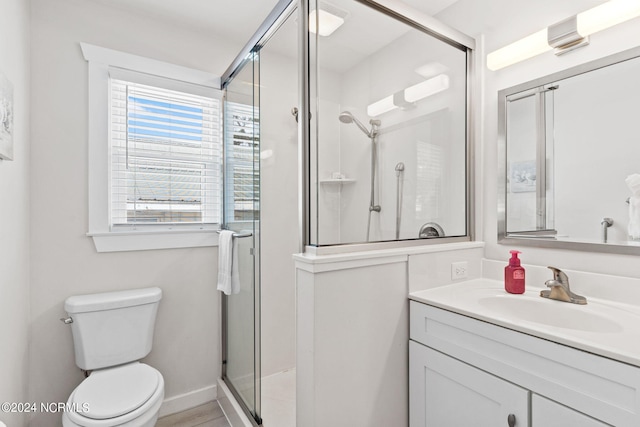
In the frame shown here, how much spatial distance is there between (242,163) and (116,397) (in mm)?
1319

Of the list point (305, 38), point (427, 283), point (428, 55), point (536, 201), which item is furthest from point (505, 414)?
point (428, 55)

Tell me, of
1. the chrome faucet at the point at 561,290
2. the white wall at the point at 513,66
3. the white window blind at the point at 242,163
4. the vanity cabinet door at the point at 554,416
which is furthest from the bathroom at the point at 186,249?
the vanity cabinet door at the point at 554,416

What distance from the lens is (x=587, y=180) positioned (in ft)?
4.36

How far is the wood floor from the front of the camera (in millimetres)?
1916

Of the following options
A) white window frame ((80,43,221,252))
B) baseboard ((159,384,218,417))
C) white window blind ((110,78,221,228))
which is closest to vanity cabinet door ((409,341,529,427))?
baseboard ((159,384,218,417))

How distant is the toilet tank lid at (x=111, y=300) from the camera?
1646 millimetres

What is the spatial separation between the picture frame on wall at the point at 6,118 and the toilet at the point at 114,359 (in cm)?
81

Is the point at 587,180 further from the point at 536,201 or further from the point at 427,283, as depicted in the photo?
the point at 427,283

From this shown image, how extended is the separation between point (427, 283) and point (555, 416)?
0.64 metres

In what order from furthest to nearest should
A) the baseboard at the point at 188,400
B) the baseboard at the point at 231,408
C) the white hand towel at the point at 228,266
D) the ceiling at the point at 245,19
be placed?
the baseboard at the point at 188,400
the white hand towel at the point at 228,266
the baseboard at the point at 231,408
the ceiling at the point at 245,19

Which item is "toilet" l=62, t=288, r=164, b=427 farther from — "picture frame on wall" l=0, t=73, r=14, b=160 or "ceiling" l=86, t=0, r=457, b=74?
"ceiling" l=86, t=0, r=457, b=74

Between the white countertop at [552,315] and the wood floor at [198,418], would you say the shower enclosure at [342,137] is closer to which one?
the wood floor at [198,418]

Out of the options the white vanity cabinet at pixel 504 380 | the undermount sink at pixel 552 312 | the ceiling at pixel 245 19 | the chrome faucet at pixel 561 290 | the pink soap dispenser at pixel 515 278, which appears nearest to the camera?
the white vanity cabinet at pixel 504 380

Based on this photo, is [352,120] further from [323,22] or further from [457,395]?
[457,395]
